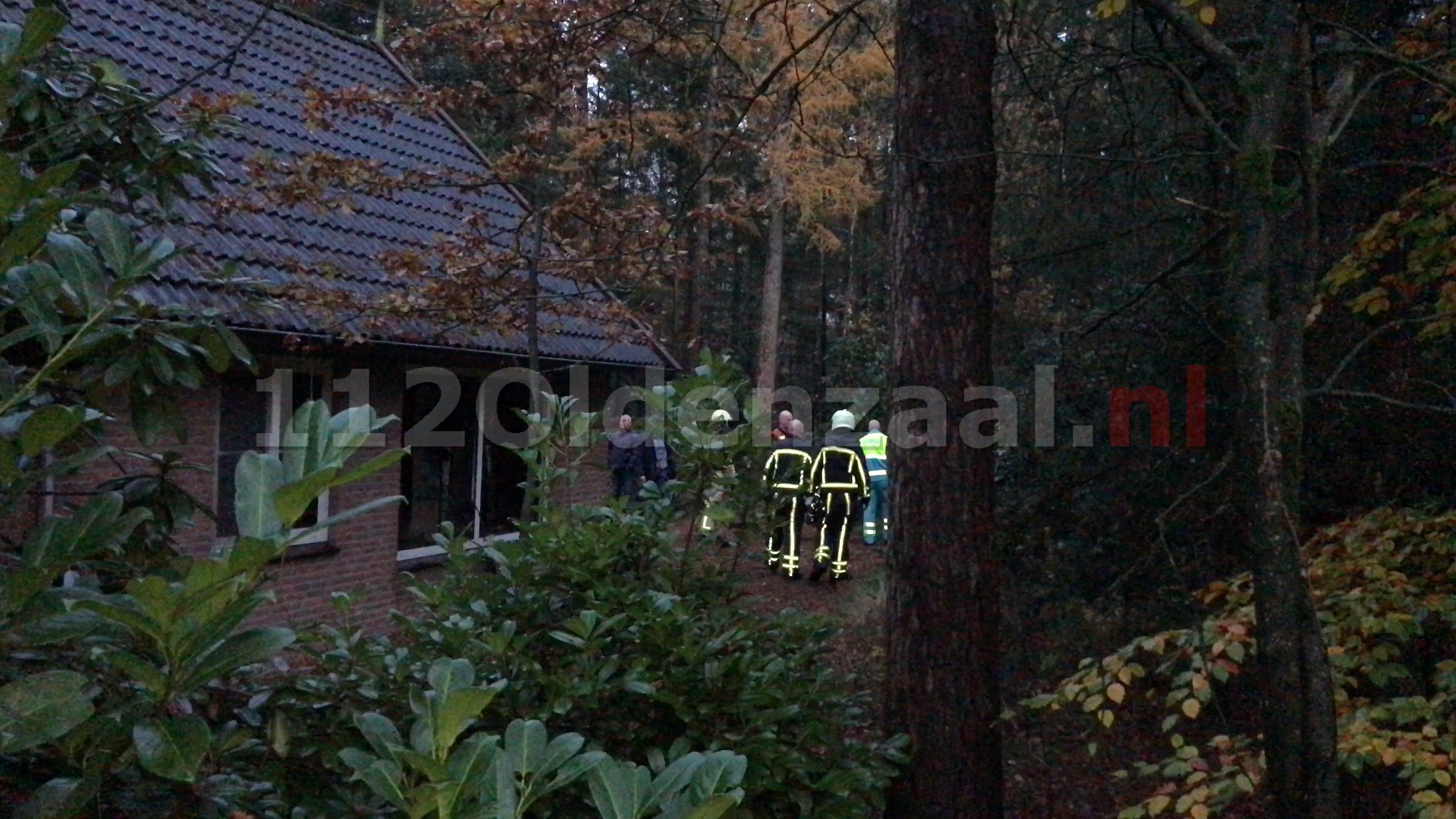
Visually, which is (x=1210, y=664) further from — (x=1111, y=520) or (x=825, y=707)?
(x=1111, y=520)

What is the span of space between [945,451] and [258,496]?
11.4 ft

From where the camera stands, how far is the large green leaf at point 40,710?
4.29 ft

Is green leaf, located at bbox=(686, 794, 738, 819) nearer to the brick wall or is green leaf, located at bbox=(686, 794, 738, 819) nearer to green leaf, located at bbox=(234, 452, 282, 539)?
green leaf, located at bbox=(234, 452, 282, 539)

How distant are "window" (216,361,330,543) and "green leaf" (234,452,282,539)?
794 cm

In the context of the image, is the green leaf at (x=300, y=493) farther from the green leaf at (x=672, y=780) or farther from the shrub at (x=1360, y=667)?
the shrub at (x=1360, y=667)

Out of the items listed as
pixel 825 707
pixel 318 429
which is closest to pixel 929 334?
pixel 825 707

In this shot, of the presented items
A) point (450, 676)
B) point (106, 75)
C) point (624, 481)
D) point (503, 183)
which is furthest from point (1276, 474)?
point (624, 481)

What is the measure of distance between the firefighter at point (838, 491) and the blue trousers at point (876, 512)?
108 centimetres

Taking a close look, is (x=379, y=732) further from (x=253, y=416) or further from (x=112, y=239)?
(x=253, y=416)

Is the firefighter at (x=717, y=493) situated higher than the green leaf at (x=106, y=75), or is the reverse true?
the green leaf at (x=106, y=75)

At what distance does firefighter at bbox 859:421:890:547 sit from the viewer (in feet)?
46.1

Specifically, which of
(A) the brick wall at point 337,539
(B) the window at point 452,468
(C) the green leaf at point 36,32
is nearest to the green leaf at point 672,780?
(C) the green leaf at point 36,32

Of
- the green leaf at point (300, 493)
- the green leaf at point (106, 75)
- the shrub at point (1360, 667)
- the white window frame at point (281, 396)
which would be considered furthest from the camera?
the white window frame at point (281, 396)

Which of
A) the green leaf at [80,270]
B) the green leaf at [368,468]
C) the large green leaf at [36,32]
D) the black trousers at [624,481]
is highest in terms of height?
the large green leaf at [36,32]
